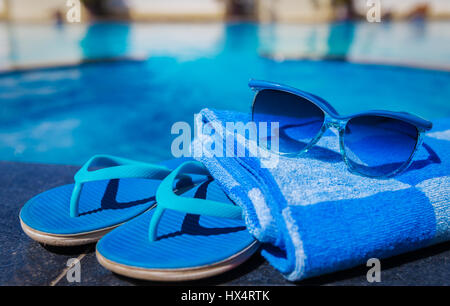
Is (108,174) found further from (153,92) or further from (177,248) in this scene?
(153,92)

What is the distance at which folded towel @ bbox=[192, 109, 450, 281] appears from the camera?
0.81 meters

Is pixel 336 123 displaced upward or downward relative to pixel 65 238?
upward

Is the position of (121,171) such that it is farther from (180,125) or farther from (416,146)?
(180,125)

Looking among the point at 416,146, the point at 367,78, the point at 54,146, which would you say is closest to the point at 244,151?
the point at 416,146

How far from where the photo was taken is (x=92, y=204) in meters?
1.08

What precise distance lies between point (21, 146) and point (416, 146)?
3005 millimetres

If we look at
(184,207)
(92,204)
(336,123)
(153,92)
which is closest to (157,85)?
(153,92)

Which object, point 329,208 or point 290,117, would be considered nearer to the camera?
point 329,208

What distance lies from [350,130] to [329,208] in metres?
0.27

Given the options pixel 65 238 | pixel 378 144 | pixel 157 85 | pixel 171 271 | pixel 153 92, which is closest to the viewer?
pixel 171 271

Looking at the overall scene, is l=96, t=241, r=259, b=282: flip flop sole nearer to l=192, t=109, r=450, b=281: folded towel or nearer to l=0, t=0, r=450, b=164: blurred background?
l=192, t=109, r=450, b=281: folded towel

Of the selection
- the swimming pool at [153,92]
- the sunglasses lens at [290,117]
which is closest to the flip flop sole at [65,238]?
the sunglasses lens at [290,117]

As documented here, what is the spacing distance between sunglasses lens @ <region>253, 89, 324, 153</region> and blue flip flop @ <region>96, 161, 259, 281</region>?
246 millimetres

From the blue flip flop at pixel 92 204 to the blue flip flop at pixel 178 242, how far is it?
2.9 inches
